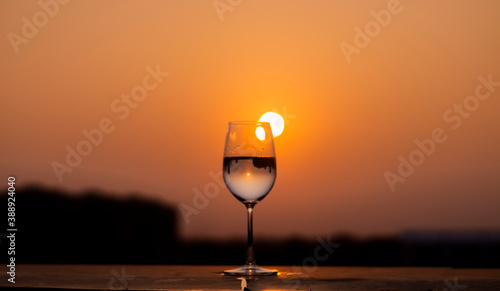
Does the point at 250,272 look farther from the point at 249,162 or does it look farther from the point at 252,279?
the point at 249,162

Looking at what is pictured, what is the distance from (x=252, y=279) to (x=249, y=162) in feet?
1.76

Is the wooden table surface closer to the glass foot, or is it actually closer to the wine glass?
the glass foot

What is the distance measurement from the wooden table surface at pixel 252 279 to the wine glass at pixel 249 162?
255 mm

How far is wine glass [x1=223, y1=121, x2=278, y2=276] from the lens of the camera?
73.8 inches

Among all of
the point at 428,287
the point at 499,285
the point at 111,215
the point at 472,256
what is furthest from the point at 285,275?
the point at 111,215

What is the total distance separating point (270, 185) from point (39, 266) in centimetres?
70

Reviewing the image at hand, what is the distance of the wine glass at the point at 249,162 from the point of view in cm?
188

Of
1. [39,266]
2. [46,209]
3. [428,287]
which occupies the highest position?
[46,209]

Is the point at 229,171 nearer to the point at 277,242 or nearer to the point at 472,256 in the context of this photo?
the point at 472,256

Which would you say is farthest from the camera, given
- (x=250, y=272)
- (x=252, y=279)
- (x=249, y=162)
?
(x=249, y=162)

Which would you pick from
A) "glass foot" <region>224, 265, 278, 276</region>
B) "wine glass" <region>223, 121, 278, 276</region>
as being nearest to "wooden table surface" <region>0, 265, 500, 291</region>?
"glass foot" <region>224, 265, 278, 276</region>

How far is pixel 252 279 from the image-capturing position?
1409 mm

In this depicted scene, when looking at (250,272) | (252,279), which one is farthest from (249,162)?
(252,279)

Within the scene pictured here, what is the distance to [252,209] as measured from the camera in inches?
75.3
